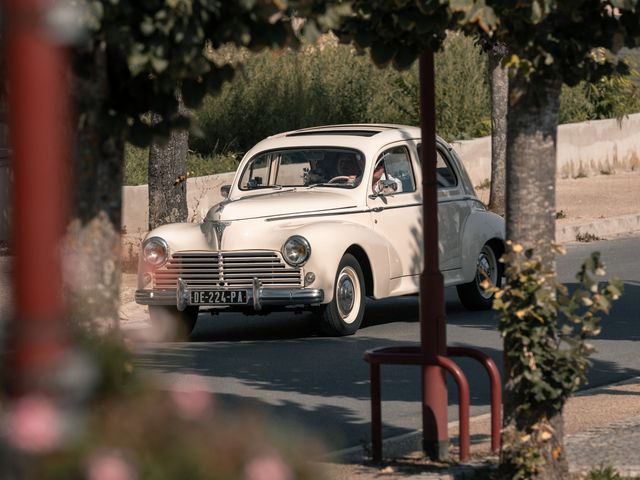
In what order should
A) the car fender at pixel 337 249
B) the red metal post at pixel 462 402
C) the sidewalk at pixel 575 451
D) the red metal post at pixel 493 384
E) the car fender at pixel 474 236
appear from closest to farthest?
the sidewalk at pixel 575 451
the red metal post at pixel 462 402
the red metal post at pixel 493 384
the car fender at pixel 337 249
the car fender at pixel 474 236

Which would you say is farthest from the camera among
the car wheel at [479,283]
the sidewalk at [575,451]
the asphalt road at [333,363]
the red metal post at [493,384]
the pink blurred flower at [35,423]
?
the car wheel at [479,283]

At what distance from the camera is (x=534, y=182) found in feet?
22.2

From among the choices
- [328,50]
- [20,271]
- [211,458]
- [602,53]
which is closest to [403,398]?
[602,53]

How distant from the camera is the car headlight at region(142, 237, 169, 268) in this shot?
12.8 m

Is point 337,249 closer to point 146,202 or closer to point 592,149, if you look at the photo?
point 146,202

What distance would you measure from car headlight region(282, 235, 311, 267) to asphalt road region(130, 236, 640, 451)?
2.27ft

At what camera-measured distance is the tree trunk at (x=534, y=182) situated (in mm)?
6730

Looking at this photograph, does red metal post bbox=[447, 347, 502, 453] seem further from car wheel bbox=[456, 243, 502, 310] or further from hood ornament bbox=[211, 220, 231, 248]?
car wheel bbox=[456, 243, 502, 310]

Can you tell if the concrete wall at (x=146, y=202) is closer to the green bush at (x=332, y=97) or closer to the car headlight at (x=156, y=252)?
the green bush at (x=332, y=97)

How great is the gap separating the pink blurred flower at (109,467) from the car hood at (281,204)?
9455 mm

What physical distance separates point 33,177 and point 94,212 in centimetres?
230

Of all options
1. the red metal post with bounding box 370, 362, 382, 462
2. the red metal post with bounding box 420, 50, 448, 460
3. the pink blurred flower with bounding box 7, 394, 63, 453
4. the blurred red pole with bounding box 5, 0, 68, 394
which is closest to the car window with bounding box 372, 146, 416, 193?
the red metal post with bounding box 420, 50, 448, 460

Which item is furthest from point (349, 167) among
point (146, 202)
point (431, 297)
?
point (146, 202)

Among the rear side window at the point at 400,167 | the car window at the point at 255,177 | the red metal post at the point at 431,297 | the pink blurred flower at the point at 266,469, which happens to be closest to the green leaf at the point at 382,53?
the red metal post at the point at 431,297
